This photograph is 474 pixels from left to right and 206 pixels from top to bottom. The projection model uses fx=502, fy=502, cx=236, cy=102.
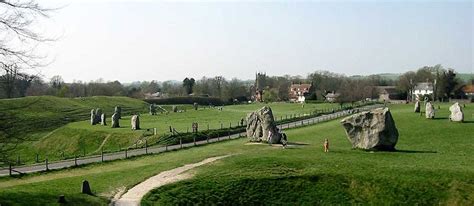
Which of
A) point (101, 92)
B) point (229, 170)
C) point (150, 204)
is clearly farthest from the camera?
point (101, 92)

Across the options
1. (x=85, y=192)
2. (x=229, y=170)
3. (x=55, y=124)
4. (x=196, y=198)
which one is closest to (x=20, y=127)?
(x=85, y=192)

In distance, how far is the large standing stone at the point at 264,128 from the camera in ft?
153

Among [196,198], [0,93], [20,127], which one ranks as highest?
[0,93]

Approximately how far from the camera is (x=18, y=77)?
21.4 metres

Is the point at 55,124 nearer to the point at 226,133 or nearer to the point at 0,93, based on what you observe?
the point at 226,133

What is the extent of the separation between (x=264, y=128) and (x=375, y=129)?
1230 centimetres

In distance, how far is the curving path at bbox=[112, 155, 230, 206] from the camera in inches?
1032

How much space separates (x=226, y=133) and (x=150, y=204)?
35750mm

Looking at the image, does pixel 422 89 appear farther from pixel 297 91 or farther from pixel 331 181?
pixel 331 181

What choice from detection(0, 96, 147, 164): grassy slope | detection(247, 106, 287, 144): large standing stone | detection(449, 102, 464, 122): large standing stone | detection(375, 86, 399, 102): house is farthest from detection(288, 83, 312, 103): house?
detection(247, 106, 287, 144): large standing stone

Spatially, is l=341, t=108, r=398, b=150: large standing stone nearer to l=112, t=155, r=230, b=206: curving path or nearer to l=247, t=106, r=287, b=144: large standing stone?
l=247, t=106, r=287, b=144: large standing stone

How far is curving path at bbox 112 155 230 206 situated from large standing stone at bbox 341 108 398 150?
12.8 m

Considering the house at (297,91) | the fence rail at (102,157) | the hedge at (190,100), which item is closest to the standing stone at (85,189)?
the fence rail at (102,157)

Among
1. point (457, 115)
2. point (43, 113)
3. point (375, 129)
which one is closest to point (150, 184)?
point (375, 129)
